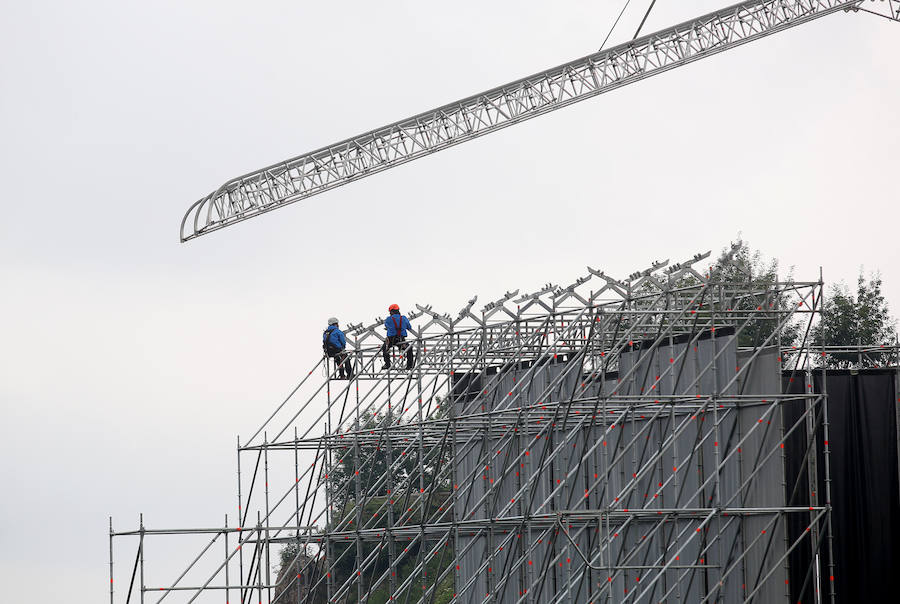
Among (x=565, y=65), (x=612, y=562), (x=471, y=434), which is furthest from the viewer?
(x=565, y=65)

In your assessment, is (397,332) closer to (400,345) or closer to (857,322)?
(400,345)

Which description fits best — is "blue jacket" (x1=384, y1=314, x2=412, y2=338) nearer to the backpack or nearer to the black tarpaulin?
the backpack

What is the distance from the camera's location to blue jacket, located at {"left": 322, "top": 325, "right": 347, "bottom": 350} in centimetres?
3591

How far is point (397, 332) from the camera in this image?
34875mm

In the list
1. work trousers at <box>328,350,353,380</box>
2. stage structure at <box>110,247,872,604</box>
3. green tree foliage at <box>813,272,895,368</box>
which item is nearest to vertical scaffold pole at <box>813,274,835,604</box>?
stage structure at <box>110,247,872,604</box>

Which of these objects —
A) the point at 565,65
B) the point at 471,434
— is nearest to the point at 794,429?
the point at 471,434

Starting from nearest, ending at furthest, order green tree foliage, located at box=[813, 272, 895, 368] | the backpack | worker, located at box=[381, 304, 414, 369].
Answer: worker, located at box=[381, 304, 414, 369], the backpack, green tree foliage, located at box=[813, 272, 895, 368]

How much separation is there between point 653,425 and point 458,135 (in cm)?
1613

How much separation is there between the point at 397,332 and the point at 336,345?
1.82m

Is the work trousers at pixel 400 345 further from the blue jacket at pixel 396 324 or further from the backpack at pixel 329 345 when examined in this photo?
the backpack at pixel 329 345

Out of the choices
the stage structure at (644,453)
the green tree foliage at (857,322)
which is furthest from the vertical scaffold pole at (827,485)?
the green tree foliage at (857,322)

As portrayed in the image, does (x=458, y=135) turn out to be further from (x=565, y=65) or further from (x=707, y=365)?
(x=707, y=365)

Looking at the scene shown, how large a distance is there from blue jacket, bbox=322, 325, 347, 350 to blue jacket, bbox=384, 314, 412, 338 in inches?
63.8

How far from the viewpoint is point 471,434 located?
3444cm
